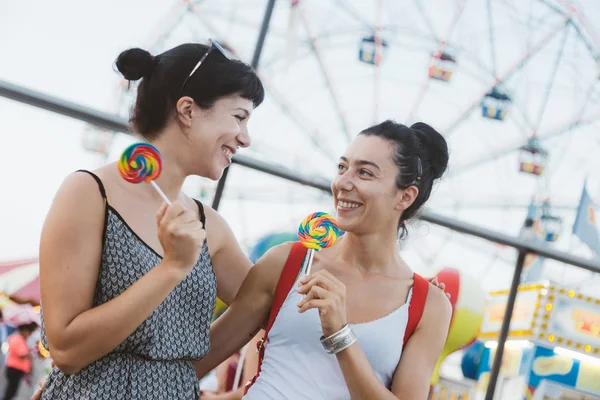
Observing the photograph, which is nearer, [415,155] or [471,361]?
[415,155]

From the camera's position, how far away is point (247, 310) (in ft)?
5.69

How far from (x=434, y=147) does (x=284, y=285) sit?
1.77 ft

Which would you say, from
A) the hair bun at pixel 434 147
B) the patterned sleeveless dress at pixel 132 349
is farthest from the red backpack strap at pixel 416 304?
the patterned sleeveless dress at pixel 132 349

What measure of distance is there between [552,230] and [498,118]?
9.05 feet

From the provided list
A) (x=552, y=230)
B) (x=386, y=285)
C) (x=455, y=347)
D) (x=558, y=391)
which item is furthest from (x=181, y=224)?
(x=552, y=230)

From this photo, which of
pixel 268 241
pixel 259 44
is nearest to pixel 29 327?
pixel 268 241

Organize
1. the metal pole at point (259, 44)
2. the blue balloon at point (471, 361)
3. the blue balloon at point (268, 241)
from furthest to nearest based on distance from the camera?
1. the blue balloon at point (471, 361)
2. the blue balloon at point (268, 241)
3. the metal pole at point (259, 44)

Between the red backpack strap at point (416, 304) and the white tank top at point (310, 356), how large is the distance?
0.6 inches

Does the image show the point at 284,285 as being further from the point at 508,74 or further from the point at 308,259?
the point at 508,74

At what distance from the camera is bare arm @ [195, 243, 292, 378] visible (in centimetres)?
172

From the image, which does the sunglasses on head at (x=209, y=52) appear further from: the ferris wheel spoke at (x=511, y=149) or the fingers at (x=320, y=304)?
the ferris wheel spoke at (x=511, y=149)

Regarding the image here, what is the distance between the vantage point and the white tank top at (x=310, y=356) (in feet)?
5.38

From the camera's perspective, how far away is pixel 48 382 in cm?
144

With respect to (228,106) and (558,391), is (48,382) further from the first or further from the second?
(558,391)
